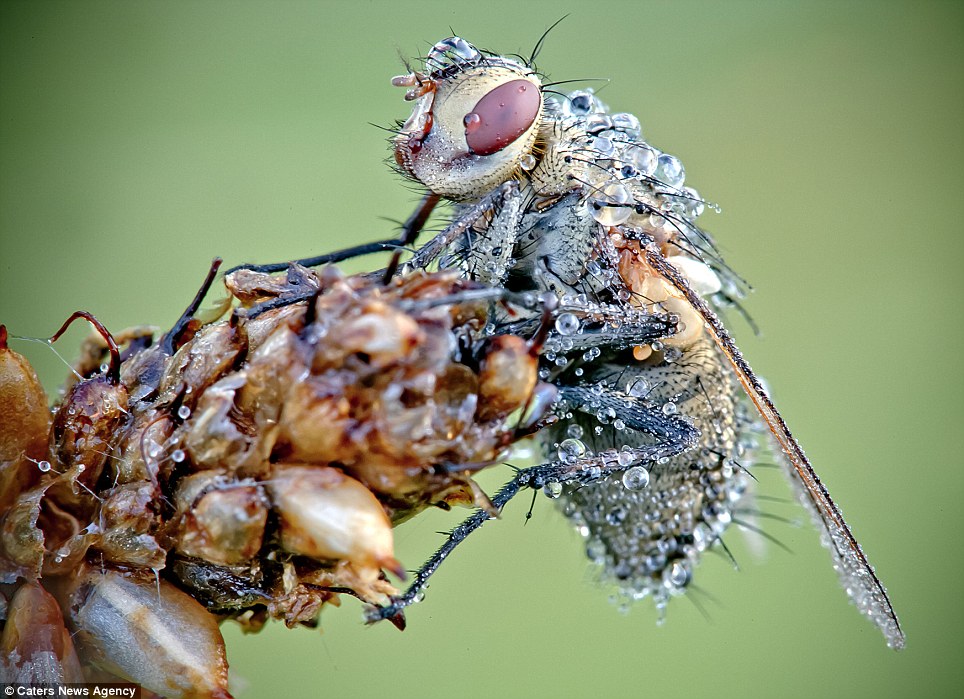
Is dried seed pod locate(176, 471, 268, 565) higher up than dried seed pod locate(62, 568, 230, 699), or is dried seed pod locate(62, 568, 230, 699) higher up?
dried seed pod locate(176, 471, 268, 565)

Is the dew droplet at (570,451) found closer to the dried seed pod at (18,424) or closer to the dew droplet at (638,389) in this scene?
the dew droplet at (638,389)

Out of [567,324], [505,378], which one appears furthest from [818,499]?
[505,378]

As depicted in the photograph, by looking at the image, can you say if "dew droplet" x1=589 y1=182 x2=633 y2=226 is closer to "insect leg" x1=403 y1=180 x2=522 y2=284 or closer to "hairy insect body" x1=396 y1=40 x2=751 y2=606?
→ "hairy insect body" x1=396 y1=40 x2=751 y2=606

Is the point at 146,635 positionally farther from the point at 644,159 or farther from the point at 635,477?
the point at 644,159

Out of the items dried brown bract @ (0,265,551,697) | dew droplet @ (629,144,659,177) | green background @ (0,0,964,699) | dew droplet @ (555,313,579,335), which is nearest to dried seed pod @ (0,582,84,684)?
dried brown bract @ (0,265,551,697)

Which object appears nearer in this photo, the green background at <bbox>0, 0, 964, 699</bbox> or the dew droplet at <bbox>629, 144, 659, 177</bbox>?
the dew droplet at <bbox>629, 144, 659, 177</bbox>

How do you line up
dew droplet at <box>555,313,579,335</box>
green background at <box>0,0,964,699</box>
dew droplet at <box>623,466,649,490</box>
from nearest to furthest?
dew droplet at <box>555,313,579,335</box> → dew droplet at <box>623,466,649,490</box> → green background at <box>0,0,964,699</box>

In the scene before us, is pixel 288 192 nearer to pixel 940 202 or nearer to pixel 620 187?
pixel 620 187

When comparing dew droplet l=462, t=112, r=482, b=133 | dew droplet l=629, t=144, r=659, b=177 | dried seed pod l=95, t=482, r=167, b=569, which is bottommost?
dried seed pod l=95, t=482, r=167, b=569

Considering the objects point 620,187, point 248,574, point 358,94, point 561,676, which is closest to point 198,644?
point 248,574
